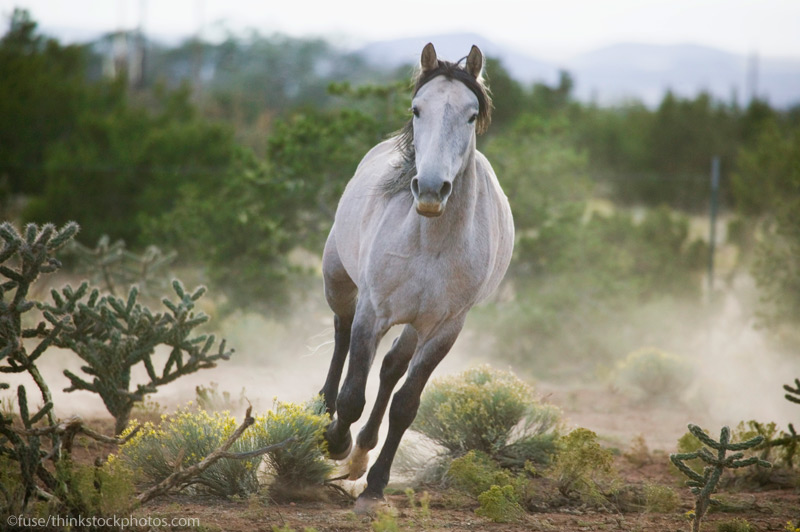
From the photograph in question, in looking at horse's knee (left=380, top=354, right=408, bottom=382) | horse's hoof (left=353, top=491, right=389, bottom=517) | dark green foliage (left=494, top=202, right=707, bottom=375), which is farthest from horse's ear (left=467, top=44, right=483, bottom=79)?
dark green foliage (left=494, top=202, right=707, bottom=375)

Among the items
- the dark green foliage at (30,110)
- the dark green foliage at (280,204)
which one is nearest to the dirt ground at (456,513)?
the dark green foliage at (280,204)

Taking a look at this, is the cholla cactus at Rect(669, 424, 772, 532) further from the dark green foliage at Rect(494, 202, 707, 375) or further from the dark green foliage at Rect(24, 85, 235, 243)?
the dark green foliage at Rect(24, 85, 235, 243)

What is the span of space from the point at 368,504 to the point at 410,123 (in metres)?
2.30

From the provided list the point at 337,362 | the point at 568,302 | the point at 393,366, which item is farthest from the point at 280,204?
the point at 393,366

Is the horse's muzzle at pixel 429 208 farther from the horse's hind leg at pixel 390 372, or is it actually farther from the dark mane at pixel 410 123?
the horse's hind leg at pixel 390 372

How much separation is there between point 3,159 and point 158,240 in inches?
202

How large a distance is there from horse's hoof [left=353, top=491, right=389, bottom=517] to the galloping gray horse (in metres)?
0.01

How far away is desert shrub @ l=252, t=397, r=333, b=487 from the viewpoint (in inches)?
184

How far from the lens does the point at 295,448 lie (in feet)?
15.3

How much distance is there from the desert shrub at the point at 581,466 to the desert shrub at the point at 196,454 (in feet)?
6.42

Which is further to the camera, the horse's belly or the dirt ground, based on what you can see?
the horse's belly

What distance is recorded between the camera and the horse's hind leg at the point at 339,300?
19.5ft

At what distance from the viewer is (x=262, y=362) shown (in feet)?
34.5

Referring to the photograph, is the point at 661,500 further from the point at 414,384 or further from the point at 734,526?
the point at 414,384
